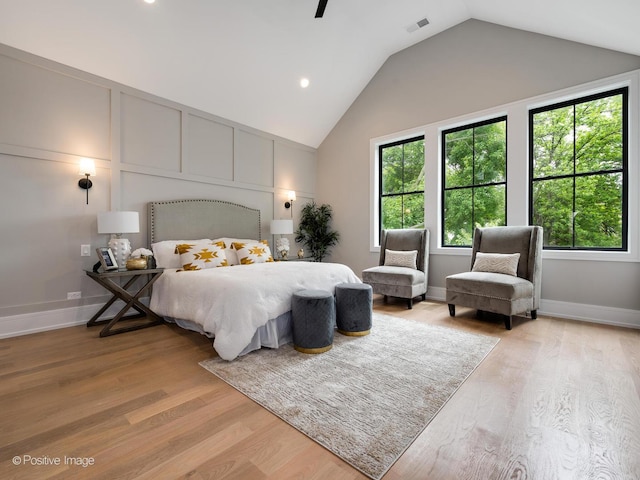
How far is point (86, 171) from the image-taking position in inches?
128

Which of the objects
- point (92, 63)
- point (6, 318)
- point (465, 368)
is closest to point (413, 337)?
point (465, 368)

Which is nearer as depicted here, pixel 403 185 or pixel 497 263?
pixel 497 263

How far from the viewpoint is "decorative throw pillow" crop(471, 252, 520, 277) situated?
3469 millimetres

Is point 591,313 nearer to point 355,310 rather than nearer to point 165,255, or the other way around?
point 355,310

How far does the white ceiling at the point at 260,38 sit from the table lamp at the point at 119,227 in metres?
1.70

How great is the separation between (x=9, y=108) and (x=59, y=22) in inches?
37.9

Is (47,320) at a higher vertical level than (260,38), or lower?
lower

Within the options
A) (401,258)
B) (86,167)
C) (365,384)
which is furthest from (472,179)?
(86,167)

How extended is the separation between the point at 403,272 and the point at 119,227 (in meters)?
3.37

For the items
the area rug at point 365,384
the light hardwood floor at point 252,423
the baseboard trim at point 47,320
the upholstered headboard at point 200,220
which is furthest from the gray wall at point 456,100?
the baseboard trim at point 47,320

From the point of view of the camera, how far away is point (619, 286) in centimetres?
327

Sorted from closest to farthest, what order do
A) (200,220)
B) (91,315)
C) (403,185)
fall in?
(91,315) → (200,220) → (403,185)

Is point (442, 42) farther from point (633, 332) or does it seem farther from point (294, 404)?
point (294, 404)

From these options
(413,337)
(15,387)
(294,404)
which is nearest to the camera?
(294,404)
